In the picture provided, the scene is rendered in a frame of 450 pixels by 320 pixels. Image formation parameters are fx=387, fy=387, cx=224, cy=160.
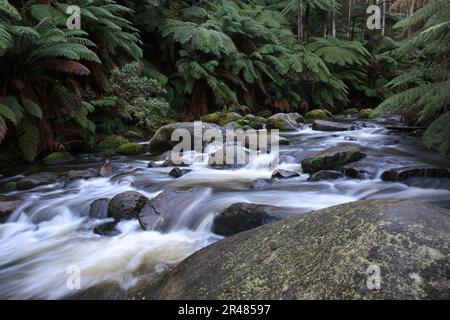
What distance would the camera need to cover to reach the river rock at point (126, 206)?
4.40 metres

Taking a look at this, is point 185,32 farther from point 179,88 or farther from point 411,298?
point 411,298

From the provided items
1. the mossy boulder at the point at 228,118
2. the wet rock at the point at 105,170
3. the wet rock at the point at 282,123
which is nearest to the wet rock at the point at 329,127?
the wet rock at the point at 282,123

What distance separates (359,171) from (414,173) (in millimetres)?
713

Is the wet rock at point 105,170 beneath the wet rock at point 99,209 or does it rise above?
above

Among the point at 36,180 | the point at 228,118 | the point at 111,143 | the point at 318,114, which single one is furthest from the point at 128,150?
the point at 318,114

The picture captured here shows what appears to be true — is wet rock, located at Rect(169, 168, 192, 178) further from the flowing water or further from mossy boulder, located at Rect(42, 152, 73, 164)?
mossy boulder, located at Rect(42, 152, 73, 164)

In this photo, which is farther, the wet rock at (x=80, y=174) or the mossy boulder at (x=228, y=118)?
the mossy boulder at (x=228, y=118)

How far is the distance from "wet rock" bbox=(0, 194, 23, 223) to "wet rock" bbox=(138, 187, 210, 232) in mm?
1723

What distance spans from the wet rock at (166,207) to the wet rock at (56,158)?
3.27 meters

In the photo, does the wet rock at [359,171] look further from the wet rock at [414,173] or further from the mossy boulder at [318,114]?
the mossy boulder at [318,114]

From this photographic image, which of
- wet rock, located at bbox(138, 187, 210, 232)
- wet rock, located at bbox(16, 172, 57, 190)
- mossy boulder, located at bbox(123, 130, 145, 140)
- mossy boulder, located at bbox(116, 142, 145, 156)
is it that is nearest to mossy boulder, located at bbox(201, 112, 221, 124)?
mossy boulder, located at bbox(123, 130, 145, 140)

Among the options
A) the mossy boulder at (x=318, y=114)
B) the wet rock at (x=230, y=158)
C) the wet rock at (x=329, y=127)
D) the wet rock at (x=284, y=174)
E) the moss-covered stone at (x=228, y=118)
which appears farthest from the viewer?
the mossy boulder at (x=318, y=114)

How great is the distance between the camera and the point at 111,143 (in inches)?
330

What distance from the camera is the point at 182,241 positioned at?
3.93 meters
